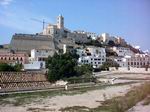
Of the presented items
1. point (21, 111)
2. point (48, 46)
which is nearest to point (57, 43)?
point (48, 46)

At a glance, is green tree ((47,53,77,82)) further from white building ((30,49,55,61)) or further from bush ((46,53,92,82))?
white building ((30,49,55,61))

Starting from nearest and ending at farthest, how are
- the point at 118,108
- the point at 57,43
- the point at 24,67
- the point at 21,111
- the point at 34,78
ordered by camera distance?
1. the point at 118,108
2. the point at 21,111
3. the point at 34,78
4. the point at 24,67
5. the point at 57,43

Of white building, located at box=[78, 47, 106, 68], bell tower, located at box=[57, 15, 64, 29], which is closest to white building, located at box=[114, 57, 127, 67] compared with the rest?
white building, located at box=[78, 47, 106, 68]

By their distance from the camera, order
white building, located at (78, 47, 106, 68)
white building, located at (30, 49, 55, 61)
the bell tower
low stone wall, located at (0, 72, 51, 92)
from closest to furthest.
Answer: low stone wall, located at (0, 72, 51, 92), white building, located at (30, 49, 55, 61), white building, located at (78, 47, 106, 68), the bell tower

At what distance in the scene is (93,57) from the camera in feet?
284

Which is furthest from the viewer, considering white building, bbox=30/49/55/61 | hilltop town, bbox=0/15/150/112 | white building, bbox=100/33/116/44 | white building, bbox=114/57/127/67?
white building, bbox=100/33/116/44

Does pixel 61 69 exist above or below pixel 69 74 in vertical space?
above

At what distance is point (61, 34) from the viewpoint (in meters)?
120

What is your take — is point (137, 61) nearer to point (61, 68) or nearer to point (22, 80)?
point (61, 68)

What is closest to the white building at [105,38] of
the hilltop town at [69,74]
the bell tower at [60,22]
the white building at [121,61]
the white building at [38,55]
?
the hilltop town at [69,74]

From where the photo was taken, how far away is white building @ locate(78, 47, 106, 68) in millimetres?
84750

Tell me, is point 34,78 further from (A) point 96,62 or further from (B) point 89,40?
(B) point 89,40

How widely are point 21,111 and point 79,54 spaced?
239ft

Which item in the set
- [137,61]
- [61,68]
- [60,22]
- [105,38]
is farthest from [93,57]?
[105,38]
